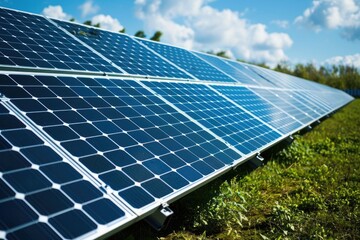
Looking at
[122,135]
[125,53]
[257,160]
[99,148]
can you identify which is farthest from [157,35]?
[99,148]

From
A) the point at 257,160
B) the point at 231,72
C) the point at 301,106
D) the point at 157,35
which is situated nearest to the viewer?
the point at 257,160

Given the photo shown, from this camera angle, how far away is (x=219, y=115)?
27.5 ft

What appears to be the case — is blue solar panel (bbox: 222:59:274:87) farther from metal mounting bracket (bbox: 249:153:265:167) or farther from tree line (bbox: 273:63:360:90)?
tree line (bbox: 273:63:360:90)

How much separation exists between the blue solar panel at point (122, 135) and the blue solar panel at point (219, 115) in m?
0.66

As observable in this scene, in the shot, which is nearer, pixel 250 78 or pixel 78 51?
pixel 78 51

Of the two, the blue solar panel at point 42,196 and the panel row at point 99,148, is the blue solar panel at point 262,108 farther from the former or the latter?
the blue solar panel at point 42,196

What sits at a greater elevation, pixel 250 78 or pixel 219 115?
pixel 250 78

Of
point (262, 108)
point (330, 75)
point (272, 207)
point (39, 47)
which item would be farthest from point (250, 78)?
point (330, 75)

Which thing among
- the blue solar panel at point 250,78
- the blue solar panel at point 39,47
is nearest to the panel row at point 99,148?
the blue solar panel at point 39,47

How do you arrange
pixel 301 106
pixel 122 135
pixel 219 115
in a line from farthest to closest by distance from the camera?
pixel 301 106 → pixel 219 115 → pixel 122 135

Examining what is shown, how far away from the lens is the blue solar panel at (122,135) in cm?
428

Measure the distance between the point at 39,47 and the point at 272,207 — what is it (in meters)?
6.08

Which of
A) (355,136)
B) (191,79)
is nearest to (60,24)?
(191,79)

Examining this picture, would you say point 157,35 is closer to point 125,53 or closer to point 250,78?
point 250,78
